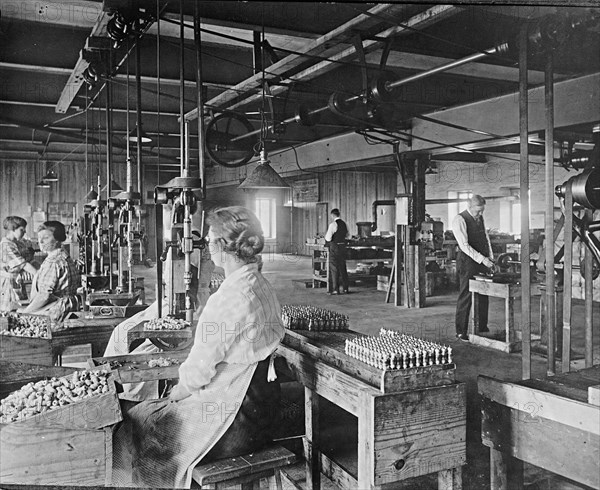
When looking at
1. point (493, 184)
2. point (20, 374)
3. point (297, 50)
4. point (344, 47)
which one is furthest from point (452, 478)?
point (493, 184)

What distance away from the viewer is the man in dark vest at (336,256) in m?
9.73

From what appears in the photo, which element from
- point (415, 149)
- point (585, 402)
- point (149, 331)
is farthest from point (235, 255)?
point (415, 149)

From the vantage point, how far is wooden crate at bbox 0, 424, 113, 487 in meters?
2.02

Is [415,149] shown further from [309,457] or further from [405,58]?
[309,457]

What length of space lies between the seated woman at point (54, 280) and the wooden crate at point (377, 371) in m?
2.57

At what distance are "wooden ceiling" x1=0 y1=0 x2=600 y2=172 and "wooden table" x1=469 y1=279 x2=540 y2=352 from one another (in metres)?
2.24

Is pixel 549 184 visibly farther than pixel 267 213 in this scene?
No

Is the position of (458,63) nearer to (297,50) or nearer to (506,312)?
(297,50)

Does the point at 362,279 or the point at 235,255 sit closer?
the point at 235,255

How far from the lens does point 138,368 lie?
2676 mm

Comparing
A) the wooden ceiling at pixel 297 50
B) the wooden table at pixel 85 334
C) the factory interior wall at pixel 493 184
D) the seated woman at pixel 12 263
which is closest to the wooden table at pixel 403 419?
the wooden ceiling at pixel 297 50

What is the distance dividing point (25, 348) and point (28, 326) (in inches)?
8.2

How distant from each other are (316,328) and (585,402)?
1573 millimetres

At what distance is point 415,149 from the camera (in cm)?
823
